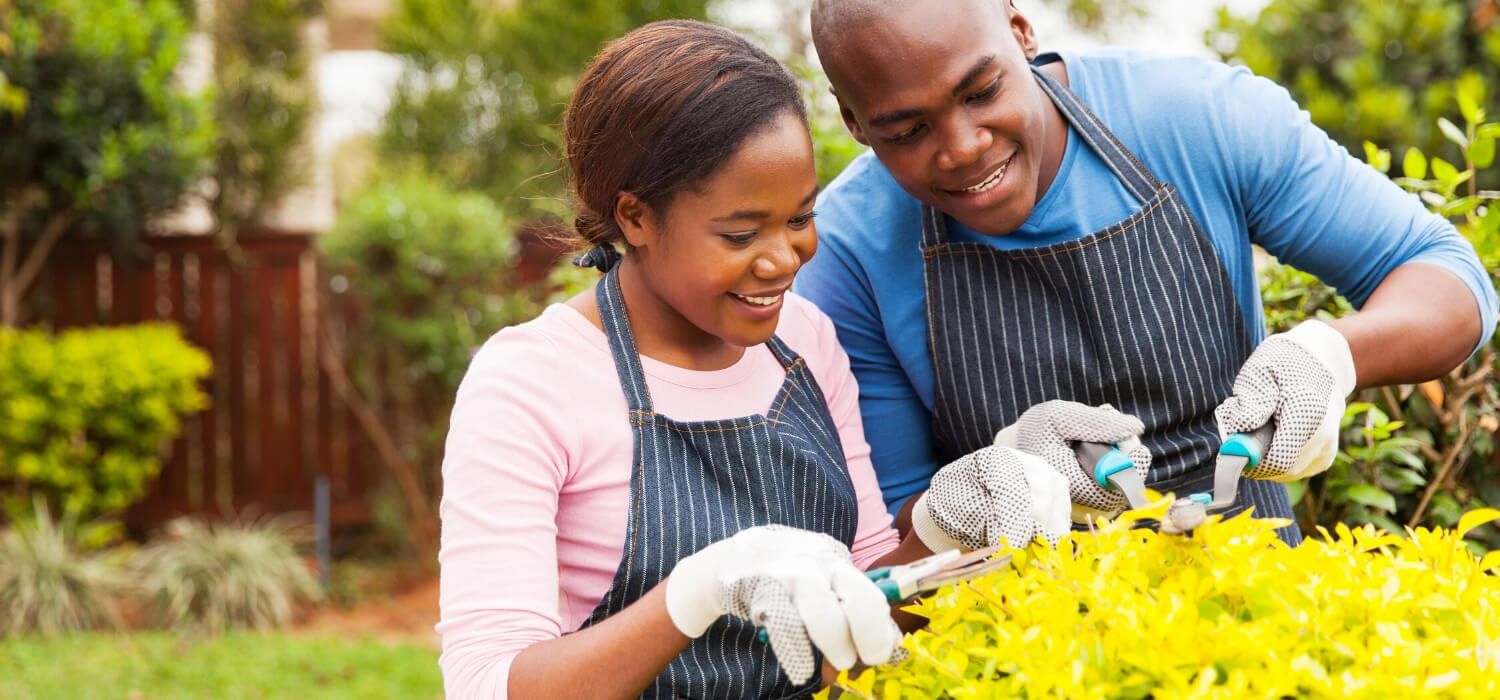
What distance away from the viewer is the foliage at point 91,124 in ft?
19.3

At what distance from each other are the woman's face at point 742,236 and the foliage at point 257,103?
23.1 ft

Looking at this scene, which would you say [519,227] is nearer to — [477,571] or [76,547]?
[76,547]

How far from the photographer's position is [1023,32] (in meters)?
1.91

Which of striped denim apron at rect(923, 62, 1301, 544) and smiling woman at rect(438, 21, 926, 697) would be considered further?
striped denim apron at rect(923, 62, 1301, 544)

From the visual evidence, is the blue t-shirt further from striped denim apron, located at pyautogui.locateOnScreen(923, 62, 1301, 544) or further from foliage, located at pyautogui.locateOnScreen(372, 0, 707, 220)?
foliage, located at pyautogui.locateOnScreen(372, 0, 707, 220)

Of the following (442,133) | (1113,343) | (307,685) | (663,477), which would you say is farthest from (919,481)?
(442,133)

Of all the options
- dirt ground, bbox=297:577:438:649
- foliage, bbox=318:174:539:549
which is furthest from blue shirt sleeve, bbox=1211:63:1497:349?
dirt ground, bbox=297:577:438:649

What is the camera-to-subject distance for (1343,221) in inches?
72.0

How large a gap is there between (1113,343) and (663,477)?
0.72 metres

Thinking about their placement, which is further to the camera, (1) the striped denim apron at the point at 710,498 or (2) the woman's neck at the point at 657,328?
(2) the woman's neck at the point at 657,328

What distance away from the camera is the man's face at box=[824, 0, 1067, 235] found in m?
1.68

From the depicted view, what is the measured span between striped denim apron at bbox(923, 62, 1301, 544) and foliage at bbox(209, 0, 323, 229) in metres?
7.00

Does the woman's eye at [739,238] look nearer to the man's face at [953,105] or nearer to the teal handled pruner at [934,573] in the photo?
the man's face at [953,105]

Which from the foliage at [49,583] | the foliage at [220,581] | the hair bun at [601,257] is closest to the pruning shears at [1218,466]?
the hair bun at [601,257]
